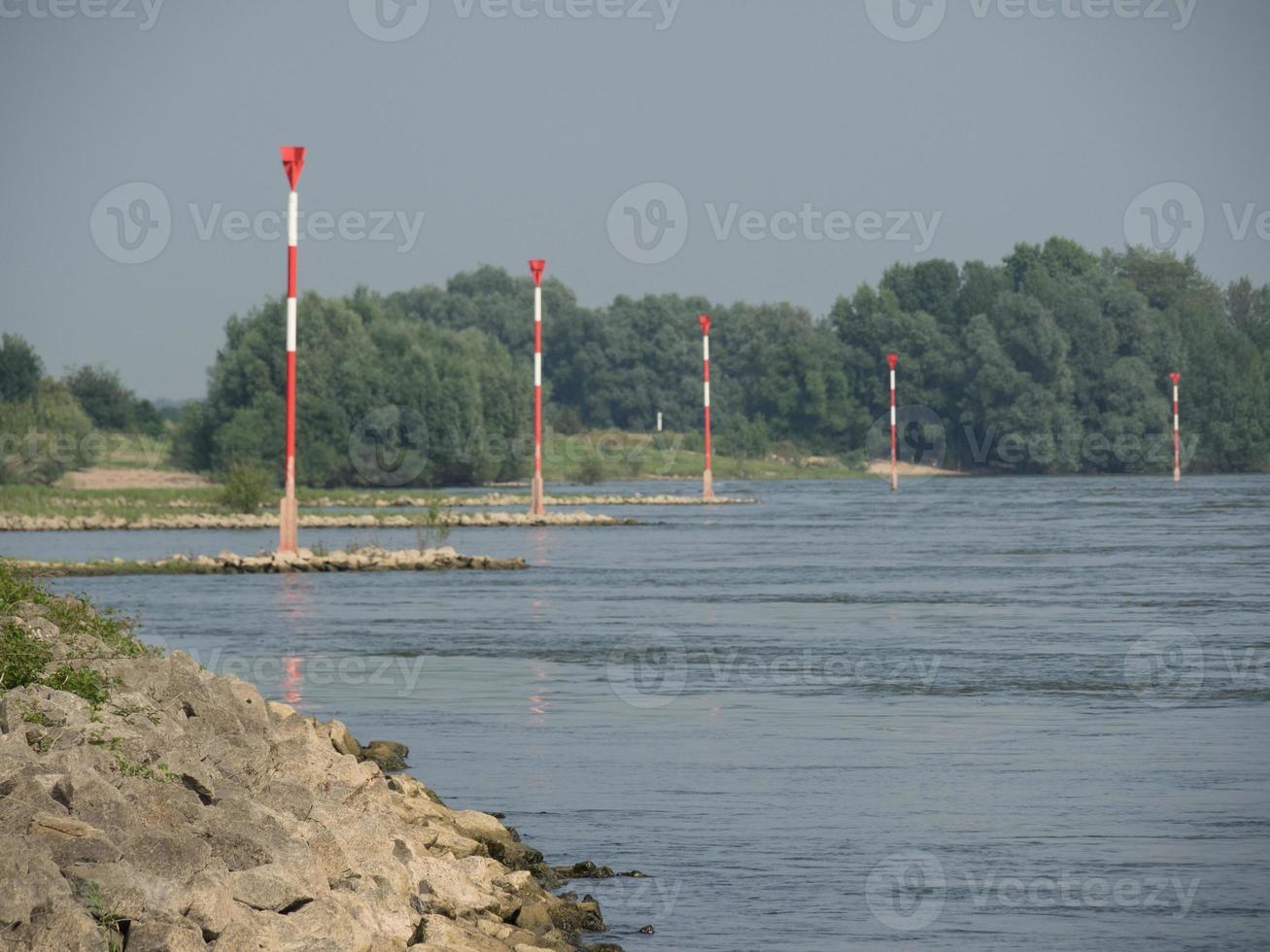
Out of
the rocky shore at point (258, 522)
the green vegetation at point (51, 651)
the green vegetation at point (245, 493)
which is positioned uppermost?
the green vegetation at point (245, 493)

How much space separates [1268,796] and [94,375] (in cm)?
10028

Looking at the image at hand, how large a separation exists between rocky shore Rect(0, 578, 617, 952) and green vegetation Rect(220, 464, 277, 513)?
44.9 m

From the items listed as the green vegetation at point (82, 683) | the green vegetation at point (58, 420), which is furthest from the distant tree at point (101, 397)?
the green vegetation at point (82, 683)

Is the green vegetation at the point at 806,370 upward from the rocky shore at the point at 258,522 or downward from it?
upward

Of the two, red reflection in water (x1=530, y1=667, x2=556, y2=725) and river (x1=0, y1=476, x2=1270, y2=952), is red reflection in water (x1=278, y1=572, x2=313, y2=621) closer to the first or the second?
river (x1=0, y1=476, x2=1270, y2=952)

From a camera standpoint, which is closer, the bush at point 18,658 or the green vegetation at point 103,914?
the green vegetation at point 103,914

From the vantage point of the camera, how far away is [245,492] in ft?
187

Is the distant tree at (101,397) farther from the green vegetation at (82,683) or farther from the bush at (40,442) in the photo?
the green vegetation at (82,683)

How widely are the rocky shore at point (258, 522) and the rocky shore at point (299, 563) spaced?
44.7 ft

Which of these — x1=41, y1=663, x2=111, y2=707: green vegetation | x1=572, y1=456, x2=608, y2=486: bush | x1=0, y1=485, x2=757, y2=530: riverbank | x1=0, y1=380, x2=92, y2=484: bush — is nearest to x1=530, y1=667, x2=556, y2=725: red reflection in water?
x1=41, y1=663, x2=111, y2=707: green vegetation

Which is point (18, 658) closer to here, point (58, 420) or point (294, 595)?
point (294, 595)

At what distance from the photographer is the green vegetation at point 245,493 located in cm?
5712

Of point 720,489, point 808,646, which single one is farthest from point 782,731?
point 720,489

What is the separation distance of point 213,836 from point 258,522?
46765mm
